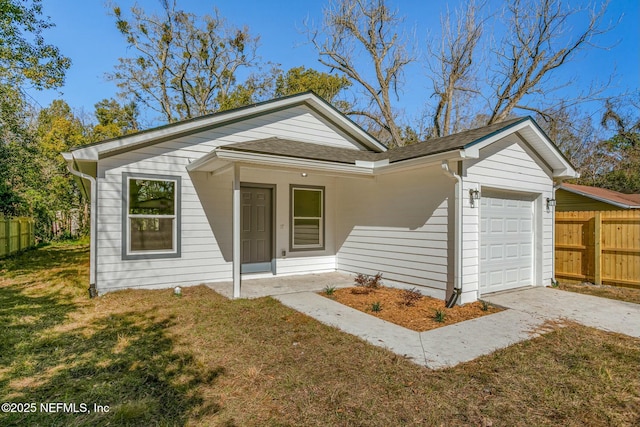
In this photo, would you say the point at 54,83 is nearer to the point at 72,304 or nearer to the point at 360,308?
the point at 72,304

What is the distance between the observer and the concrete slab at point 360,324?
4.02 metres

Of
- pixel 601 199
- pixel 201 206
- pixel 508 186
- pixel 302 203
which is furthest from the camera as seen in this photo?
pixel 601 199

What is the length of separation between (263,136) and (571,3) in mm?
16736

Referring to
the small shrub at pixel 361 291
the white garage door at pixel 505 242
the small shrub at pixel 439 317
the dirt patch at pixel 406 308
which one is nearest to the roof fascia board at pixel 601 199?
the white garage door at pixel 505 242

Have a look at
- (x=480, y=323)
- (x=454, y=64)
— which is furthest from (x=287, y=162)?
(x=454, y=64)

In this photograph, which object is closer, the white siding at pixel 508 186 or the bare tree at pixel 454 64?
the white siding at pixel 508 186

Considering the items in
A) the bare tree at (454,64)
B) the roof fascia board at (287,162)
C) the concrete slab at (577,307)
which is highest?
the bare tree at (454,64)

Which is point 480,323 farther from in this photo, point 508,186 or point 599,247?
point 599,247

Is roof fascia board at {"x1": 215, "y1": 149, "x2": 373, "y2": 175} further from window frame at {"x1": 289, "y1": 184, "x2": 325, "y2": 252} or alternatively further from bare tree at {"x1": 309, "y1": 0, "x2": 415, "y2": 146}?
bare tree at {"x1": 309, "y1": 0, "x2": 415, "y2": 146}

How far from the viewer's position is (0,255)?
1069 centimetres

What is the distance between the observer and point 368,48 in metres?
18.9

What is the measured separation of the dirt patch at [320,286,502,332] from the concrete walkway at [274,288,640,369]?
0.22 meters

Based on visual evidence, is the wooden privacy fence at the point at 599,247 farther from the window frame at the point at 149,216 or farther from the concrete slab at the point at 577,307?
the window frame at the point at 149,216

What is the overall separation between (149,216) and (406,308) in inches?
208
